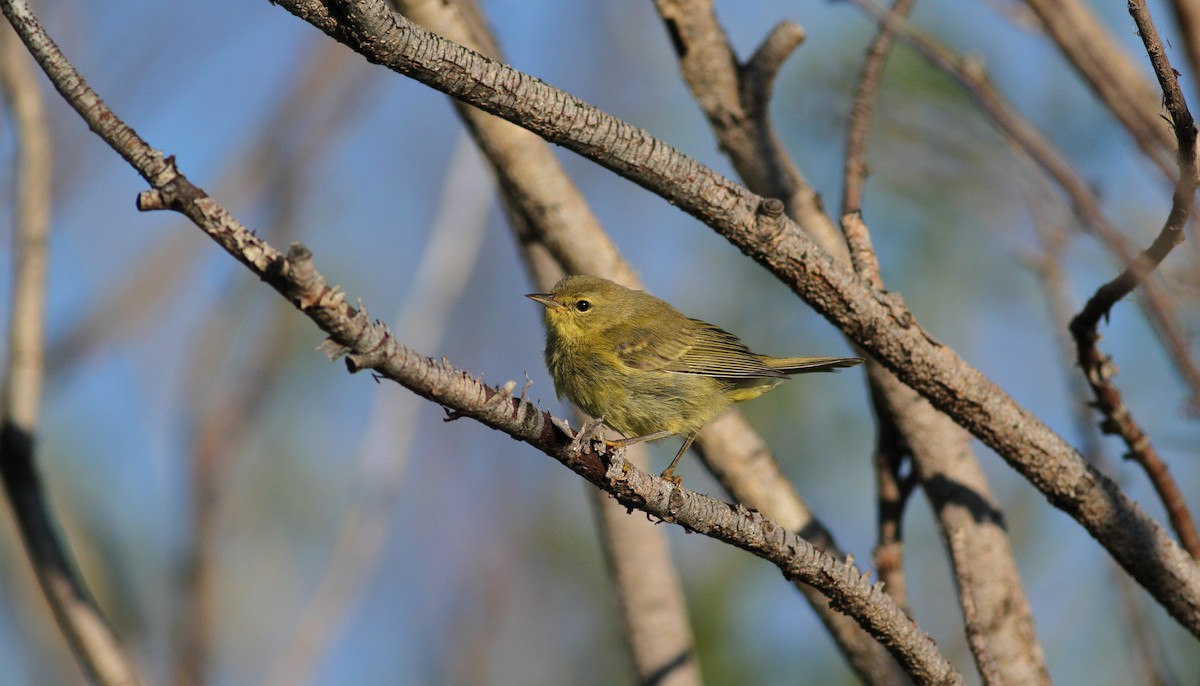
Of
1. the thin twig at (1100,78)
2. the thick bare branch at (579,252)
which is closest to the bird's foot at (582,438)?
the thin twig at (1100,78)

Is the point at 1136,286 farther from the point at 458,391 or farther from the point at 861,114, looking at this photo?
the point at 458,391

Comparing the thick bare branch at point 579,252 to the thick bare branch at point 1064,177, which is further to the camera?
the thick bare branch at point 579,252

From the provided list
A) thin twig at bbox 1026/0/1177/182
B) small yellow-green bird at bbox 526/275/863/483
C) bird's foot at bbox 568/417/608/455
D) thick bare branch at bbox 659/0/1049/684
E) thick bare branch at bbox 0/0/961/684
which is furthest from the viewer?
small yellow-green bird at bbox 526/275/863/483

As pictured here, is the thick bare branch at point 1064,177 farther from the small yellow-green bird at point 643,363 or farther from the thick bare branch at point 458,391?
the small yellow-green bird at point 643,363

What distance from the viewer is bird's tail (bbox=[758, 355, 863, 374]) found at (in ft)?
11.7

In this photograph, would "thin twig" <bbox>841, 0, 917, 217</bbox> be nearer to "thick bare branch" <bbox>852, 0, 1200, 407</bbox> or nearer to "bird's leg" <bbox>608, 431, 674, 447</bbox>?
"thick bare branch" <bbox>852, 0, 1200, 407</bbox>

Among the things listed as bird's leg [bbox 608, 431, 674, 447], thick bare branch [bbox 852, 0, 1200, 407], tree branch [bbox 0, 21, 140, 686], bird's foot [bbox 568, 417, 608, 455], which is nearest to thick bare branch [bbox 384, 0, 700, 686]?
bird's leg [bbox 608, 431, 674, 447]

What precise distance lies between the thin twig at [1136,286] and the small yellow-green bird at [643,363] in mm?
1018

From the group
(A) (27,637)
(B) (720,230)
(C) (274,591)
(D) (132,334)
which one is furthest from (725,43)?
(C) (274,591)

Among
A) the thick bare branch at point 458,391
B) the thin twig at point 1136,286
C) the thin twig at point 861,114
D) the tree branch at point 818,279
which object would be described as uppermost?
the thin twig at point 861,114

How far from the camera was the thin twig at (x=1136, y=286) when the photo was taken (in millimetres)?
1836

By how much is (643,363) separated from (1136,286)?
2.04 meters

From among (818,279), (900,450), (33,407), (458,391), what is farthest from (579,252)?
(458,391)

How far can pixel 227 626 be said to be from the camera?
6.46 metres
